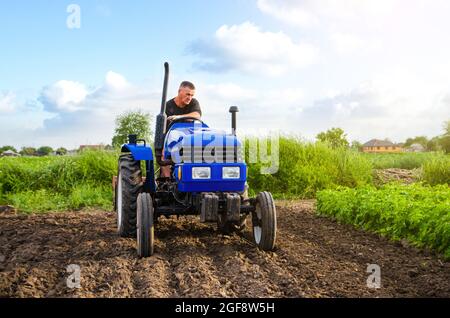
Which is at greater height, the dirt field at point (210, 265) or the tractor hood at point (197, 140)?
the tractor hood at point (197, 140)

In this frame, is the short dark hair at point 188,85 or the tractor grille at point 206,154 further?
the short dark hair at point 188,85

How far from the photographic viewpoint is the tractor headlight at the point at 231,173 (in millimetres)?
6230

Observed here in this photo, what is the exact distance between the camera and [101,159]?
1293 cm

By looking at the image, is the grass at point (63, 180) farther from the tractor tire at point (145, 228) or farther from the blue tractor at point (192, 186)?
the tractor tire at point (145, 228)

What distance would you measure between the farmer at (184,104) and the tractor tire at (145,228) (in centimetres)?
131

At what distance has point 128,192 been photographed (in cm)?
652

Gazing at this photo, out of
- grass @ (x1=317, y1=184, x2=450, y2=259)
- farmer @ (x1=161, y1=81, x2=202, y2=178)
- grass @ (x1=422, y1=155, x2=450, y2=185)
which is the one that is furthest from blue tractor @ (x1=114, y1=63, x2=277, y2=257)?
grass @ (x1=422, y1=155, x2=450, y2=185)

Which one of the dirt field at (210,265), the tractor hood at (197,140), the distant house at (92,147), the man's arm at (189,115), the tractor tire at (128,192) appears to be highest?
the man's arm at (189,115)

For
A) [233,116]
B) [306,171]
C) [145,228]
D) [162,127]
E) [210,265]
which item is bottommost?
[210,265]

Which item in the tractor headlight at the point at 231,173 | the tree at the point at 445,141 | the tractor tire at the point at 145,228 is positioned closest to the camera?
the tractor tire at the point at 145,228

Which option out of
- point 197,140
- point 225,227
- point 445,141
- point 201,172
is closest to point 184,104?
point 197,140

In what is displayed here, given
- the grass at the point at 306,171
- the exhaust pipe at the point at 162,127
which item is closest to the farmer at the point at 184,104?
the exhaust pipe at the point at 162,127

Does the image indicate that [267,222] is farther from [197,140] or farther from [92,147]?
[92,147]

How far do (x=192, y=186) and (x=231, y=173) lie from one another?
0.48 m
